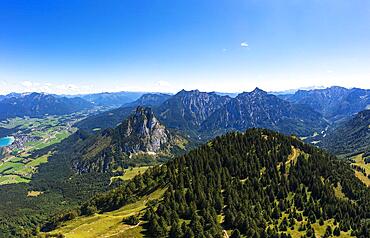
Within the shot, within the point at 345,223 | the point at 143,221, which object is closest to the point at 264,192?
the point at 345,223

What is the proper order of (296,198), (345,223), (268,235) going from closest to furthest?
(268,235)
(345,223)
(296,198)

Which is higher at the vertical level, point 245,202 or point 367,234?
point 245,202

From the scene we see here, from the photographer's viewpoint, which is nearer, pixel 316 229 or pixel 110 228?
pixel 110 228

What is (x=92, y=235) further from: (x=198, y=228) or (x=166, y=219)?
(x=198, y=228)

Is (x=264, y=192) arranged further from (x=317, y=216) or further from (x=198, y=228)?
(x=198, y=228)

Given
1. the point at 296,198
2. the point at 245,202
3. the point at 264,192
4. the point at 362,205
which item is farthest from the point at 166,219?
the point at 362,205

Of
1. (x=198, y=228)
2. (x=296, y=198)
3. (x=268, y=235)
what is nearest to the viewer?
(x=198, y=228)

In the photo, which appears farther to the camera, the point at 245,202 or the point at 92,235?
the point at 245,202

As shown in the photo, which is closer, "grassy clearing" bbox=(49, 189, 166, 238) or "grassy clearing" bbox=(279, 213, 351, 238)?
"grassy clearing" bbox=(49, 189, 166, 238)

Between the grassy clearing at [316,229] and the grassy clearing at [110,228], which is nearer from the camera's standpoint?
the grassy clearing at [110,228]

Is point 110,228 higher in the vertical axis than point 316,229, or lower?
higher
